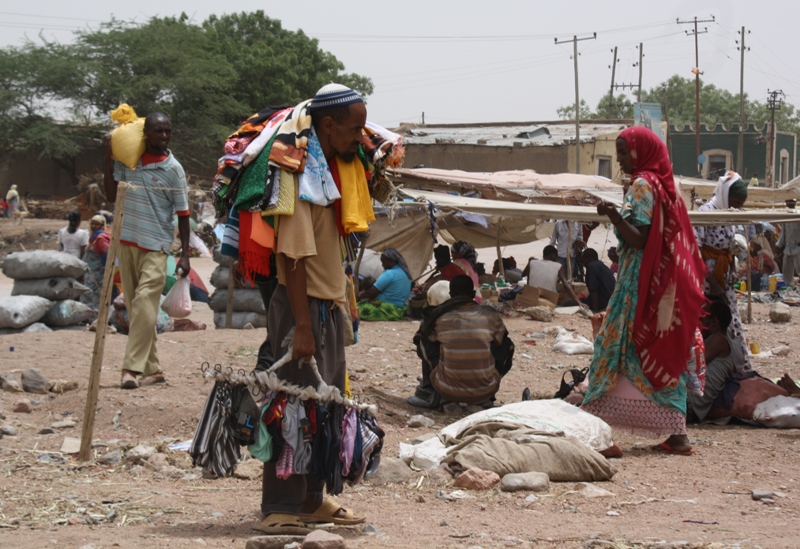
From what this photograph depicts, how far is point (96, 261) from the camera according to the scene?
10469 mm

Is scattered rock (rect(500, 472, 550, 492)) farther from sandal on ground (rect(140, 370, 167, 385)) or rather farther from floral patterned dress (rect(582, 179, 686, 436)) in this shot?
sandal on ground (rect(140, 370, 167, 385))

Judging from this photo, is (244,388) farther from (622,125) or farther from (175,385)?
(622,125)

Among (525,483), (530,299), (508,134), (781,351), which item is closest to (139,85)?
(508,134)

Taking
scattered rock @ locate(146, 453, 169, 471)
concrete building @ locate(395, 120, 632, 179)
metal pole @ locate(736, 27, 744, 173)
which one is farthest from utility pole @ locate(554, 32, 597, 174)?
scattered rock @ locate(146, 453, 169, 471)

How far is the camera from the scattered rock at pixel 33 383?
6.30m

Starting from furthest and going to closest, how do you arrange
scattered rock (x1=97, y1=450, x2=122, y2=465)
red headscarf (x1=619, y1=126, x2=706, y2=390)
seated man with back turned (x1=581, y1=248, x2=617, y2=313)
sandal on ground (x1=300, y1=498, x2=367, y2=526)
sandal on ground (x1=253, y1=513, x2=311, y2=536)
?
seated man with back turned (x1=581, y1=248, x2=617, y2=313) → red headscarf (x1=619, y1=126, x2=706, y2=390) → scattered rock (x1=97, y1=450, x2=122, y2=465) → sandal on ground (x1=300, y1=498, x2=367, y2=526) → sandal on ground (x1=253, y1=513, x2=311, y2=536)

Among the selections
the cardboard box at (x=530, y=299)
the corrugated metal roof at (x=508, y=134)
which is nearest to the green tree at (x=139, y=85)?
the corrugated metal roof at (x=508, y=134)

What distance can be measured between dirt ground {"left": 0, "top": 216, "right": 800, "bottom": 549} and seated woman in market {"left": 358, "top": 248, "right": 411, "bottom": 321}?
433cm

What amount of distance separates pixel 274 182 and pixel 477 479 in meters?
1.94

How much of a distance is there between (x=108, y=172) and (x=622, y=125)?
31431 millimetres

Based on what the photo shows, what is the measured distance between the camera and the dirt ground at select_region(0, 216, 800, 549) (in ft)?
11.3

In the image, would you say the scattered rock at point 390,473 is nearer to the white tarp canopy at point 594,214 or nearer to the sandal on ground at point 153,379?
the sandal on ground at point 153,379

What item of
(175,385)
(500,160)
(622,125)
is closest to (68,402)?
(175,385)

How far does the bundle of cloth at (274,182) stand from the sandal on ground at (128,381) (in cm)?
294
